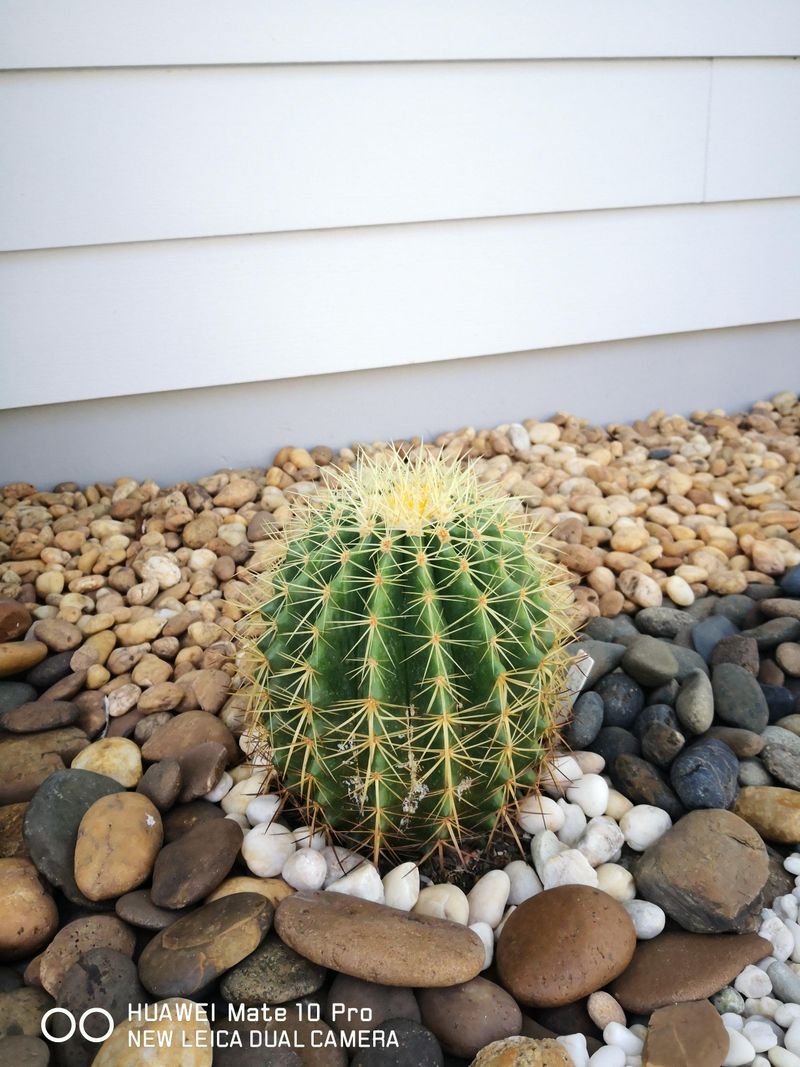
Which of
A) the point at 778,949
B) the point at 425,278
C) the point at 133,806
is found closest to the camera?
the point at 778,949

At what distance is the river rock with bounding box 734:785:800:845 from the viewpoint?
1797 millimetres

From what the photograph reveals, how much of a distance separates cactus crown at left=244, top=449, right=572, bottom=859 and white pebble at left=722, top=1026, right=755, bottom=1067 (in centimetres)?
50

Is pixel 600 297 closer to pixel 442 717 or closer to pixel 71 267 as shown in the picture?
pixel 71 267

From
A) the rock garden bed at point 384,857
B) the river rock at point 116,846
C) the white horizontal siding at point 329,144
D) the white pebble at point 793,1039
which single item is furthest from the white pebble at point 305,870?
the white horizontal siding at point 329,144

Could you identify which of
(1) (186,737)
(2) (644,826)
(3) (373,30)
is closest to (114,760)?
(1) (186,737)

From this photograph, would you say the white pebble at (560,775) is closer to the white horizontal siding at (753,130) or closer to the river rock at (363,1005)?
the river rock at (363,1005)

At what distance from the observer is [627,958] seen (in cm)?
152

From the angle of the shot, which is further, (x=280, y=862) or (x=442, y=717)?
(x=280, y=862)

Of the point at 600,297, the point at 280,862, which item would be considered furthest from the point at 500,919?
the point at 600,297

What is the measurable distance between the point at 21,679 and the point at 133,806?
2.33 ft

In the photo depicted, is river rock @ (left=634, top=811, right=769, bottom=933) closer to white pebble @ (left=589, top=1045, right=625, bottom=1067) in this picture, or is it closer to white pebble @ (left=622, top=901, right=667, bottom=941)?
white pebble @ (left=622, top=901, right=667, bottom=941)

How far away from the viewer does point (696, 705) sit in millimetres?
1997

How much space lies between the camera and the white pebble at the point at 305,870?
163 centimetres

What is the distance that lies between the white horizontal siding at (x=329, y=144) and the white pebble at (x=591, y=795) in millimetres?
1941
